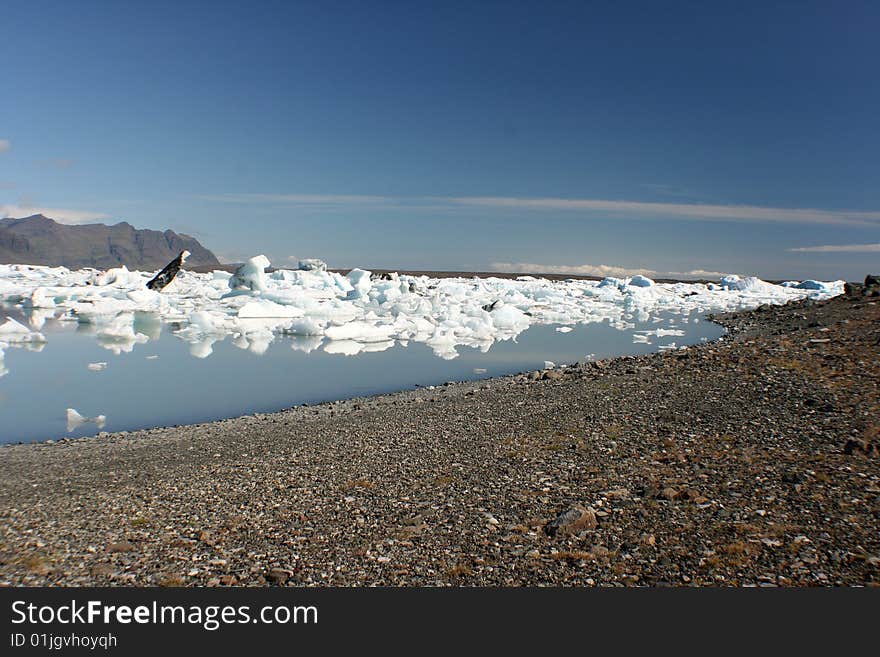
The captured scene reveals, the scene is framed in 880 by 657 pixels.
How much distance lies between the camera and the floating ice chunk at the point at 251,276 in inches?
1362

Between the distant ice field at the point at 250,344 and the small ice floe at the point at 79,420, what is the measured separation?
0.12ft

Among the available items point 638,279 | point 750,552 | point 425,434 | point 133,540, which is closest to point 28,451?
point 133,540

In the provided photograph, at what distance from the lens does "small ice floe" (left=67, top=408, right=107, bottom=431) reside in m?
10.2

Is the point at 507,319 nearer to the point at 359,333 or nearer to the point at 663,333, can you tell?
the point at 663,333

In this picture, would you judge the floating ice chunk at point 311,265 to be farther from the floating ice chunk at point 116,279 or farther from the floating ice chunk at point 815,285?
the floating ice chunk at point 815,285

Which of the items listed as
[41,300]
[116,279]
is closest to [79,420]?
[41,300]

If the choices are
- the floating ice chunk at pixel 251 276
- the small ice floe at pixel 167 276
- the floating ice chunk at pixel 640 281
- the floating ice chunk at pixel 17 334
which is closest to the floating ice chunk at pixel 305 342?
the floating ice chunk at pixel 17 334

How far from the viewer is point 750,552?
4.31 meters

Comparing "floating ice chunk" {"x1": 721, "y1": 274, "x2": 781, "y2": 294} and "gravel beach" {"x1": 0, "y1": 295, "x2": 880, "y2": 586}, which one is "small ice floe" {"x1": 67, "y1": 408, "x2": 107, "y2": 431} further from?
"floating ice chunk" {"x1": 721, "y1": 274, "x2": 781, "y2": 294}

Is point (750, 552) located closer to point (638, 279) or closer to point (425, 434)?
point (425, 434)

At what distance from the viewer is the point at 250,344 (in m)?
21.3

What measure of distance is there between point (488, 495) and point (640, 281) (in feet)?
188

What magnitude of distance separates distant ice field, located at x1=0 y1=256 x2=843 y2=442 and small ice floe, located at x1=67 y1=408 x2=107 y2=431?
0.12ft

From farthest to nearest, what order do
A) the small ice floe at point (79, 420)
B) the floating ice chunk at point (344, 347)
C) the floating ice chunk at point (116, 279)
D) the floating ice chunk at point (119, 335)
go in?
the floating ice chunk at point (116, 279), the floating ice chunk at point (119, 335), the floating ice chunk at point (344, 347), the small ice floe at point (79, 420)
